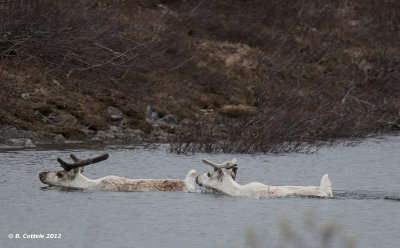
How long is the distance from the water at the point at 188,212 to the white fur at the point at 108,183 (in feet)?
0.53

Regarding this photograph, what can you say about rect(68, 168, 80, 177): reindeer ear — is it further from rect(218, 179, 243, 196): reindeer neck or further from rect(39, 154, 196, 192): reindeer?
rect(218, 179, 243, 196): reindeer neck

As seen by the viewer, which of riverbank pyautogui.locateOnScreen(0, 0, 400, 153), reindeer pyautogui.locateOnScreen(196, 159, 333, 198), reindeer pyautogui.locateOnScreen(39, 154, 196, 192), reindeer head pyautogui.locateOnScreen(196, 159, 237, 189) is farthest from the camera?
riverbank pyautogui.locateOnScreen(0, 0, 400, 153)

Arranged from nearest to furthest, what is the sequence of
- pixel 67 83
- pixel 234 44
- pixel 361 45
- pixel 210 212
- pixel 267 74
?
pixel 210 212, pixel 67 83, pixel 267 74, pixel 234 44, pixel 361 45

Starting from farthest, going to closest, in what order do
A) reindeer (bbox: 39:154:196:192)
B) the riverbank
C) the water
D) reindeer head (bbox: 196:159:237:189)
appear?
the riverbank
reindeer (bbox: 39:154:196:192)
reindeer head (bbox: 196:159:237:189)
the water

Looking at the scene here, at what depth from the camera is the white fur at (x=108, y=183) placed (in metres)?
15.7

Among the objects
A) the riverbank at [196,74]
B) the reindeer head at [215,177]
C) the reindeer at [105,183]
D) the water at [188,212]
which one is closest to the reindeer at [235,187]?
the reindeer head at [215,177]

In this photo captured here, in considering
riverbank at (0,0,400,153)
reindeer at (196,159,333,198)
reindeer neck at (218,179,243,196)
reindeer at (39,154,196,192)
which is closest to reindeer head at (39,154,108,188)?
reindeer at (39,154,196,192)

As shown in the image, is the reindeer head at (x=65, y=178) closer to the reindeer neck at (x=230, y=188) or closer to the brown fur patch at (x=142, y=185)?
the brown fur patch at (x=142, y=185)

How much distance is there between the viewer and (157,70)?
34969mm

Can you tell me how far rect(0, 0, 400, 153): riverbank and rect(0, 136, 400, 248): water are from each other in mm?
4962

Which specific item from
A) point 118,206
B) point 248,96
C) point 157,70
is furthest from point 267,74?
point 118,206

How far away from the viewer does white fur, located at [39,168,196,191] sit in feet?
51.6

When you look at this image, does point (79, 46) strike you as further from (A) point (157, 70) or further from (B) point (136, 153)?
(B) point (136, 153)

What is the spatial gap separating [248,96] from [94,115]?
8.66m
